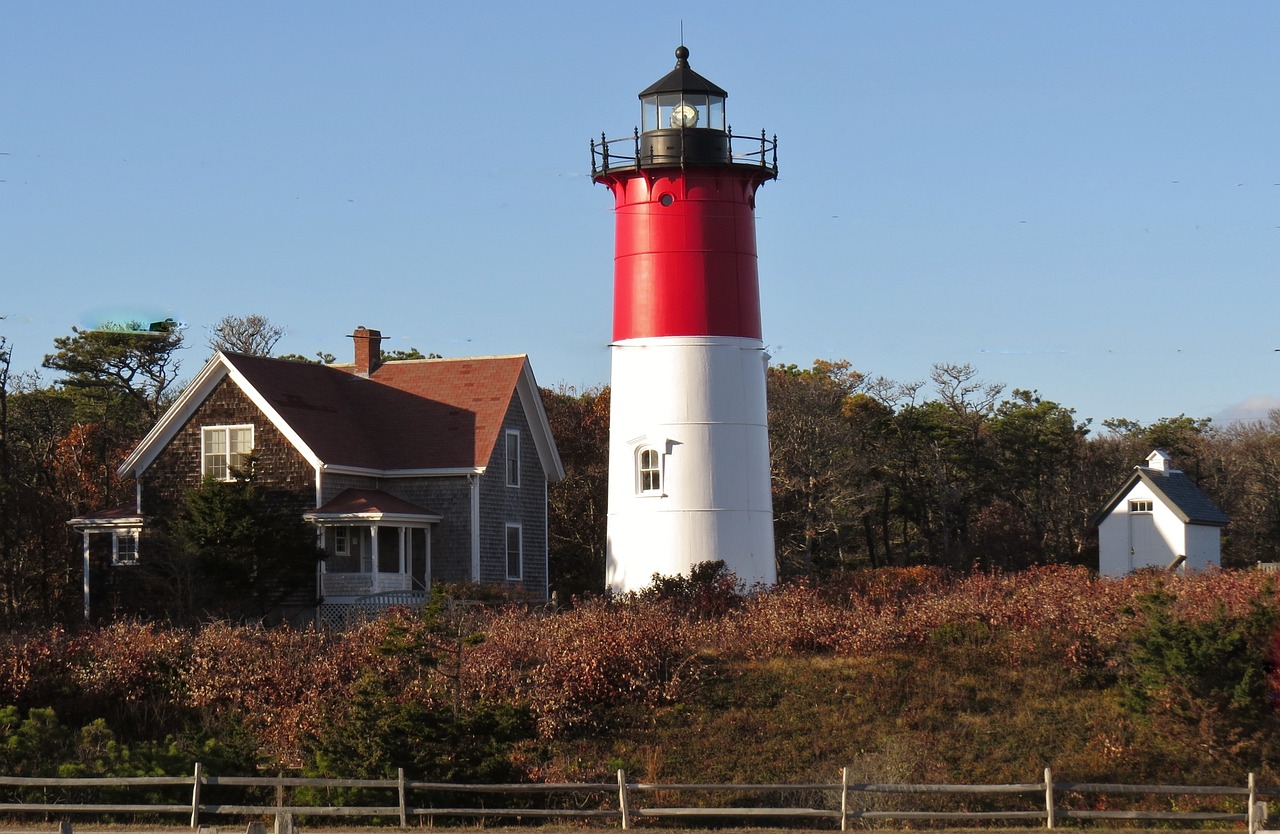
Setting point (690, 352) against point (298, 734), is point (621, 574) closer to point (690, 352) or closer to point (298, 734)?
point (690, 352)

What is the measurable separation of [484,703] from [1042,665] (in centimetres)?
851

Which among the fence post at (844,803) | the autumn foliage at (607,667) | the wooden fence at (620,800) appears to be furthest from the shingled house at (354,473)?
the fence post at (844,803)

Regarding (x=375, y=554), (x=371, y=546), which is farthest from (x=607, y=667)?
(x=371, y=546)

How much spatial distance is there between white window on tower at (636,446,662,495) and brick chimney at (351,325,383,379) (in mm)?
9105

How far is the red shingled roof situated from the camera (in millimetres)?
35188

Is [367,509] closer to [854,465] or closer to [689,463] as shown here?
[689,463]

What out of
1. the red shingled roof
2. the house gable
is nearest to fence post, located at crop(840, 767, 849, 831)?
the red shingled roof

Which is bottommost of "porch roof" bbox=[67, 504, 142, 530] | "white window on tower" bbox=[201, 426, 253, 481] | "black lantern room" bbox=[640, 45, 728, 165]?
"porch roof" bbox=[67, 504, 142, 530]

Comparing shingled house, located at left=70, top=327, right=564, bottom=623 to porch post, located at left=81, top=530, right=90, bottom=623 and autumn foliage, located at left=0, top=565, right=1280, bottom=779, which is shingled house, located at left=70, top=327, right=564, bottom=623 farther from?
autumn foliage, located at left=0, top=565, right=1280, bottom=779

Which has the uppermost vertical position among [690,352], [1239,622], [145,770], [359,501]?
[690,352]

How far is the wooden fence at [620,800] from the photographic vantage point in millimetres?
19969

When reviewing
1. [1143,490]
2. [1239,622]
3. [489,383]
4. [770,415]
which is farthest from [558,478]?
[1239,622]

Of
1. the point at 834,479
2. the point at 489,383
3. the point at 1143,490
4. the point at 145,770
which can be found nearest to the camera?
the point at 145,770

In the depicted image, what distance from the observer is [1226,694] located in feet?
73.4
